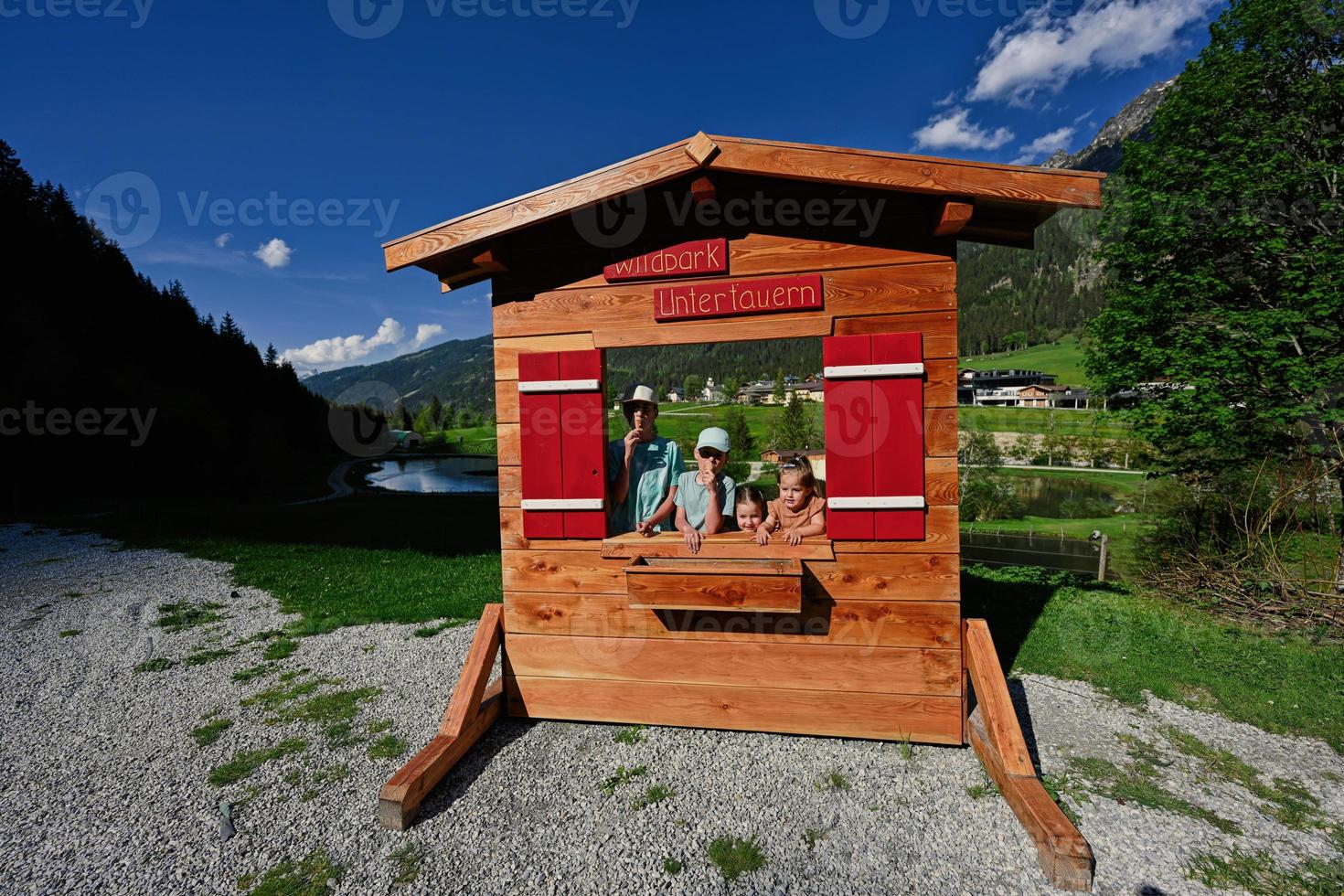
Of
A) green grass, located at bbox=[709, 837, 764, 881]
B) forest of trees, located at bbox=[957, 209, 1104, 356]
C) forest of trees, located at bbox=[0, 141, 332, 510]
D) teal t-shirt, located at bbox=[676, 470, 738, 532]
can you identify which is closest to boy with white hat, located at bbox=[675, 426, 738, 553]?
teal t-shirt, located at bbox=[676, 470, 738, 532]

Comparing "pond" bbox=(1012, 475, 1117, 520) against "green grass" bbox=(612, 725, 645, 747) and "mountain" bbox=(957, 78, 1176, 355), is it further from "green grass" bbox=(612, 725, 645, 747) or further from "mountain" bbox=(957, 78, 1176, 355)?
"mountain" bbox=(957, 78, 1176, 355)

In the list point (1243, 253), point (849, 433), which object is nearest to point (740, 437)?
point (1243, 253)

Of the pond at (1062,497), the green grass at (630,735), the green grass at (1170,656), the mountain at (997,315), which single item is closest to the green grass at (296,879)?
the green grass at (630,735)

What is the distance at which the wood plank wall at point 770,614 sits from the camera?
3705mm

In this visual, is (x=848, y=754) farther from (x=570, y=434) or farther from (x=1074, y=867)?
(x=570, y=434)

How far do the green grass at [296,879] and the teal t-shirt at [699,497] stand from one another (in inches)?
123

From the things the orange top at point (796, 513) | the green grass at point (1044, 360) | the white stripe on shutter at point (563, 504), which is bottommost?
the orange top at point (796, 513)

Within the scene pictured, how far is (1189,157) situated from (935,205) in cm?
1120

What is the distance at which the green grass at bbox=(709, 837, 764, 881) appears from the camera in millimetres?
2947

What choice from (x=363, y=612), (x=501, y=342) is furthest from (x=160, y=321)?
(x=501, y=342)

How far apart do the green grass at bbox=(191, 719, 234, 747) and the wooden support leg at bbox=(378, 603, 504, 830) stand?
1.98m

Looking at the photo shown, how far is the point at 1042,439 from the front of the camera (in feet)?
103

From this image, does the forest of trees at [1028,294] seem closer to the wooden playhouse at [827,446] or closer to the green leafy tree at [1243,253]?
the green leafy tree at [1243,253]

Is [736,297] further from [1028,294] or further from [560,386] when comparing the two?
[1028,294]
